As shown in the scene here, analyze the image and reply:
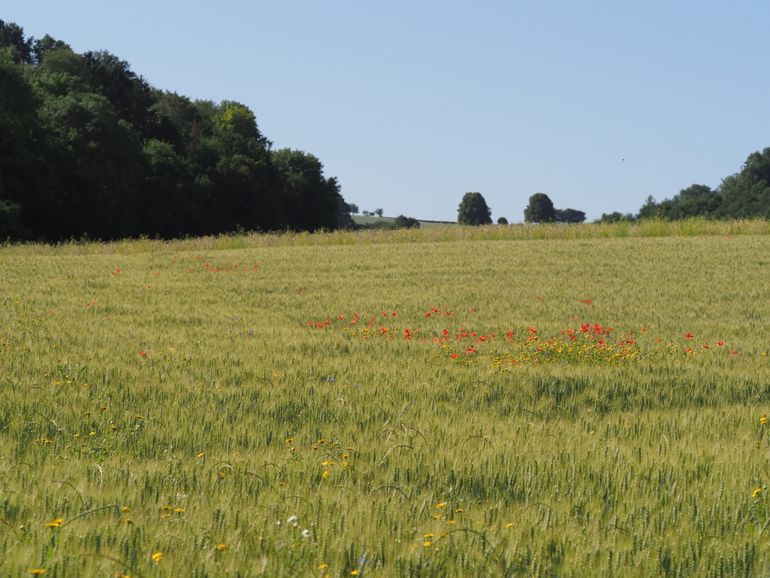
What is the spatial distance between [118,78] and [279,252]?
150ft

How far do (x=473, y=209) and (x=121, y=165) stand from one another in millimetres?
88431

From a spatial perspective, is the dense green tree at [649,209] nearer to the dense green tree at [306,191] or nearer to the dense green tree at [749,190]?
the dense green tree at [749,190]

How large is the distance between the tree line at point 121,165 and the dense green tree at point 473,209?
188 ft

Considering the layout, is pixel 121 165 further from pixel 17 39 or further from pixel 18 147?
pixel 17 39

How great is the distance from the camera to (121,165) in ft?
172

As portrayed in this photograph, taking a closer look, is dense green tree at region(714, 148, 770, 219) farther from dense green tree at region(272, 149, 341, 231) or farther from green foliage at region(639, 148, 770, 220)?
dense green tree at region(272, 149, 341, 231)

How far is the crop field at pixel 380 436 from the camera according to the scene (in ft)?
12.6

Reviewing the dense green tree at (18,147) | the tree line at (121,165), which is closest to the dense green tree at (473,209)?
the tree line at (121,165)

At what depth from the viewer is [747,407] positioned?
331 inches

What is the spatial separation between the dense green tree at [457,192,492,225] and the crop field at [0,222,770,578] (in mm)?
117068

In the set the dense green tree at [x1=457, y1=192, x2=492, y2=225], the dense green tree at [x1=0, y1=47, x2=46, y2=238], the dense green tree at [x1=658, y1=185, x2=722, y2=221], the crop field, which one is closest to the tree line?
the dense green tree at [x1=0, y1=47, x2=46, y2=238]

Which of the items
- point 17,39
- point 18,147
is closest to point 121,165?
point 18,147

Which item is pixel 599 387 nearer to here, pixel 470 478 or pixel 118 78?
pixel 470 478

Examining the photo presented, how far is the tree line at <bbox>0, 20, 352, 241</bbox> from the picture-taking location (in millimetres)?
45500
